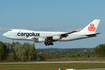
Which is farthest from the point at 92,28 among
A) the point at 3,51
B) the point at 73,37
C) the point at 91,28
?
the point at 3,51

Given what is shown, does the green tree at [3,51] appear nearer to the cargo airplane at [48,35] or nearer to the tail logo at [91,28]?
the cargo airplane at [48,35]

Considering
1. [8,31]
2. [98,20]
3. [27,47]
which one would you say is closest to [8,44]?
[27,47]

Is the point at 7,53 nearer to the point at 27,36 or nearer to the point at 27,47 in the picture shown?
the point at 27,47

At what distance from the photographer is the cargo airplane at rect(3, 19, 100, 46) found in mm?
56375

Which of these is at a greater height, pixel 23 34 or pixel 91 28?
pixel 91 28

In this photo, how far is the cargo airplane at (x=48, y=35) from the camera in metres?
56.4

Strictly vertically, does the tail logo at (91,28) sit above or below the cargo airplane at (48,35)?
above

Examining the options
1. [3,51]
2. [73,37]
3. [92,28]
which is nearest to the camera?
[73,37]

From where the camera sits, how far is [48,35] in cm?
5947

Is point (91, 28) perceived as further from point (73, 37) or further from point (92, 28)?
→ point (73, 37)

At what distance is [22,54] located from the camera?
348ft

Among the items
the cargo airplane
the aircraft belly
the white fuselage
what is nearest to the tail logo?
the cargo airplane

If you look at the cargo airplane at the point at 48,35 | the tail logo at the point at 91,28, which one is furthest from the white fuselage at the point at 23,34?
the tail logo at the point at 91,28

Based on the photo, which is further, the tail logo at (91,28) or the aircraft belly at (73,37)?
the tail logo at (91,28)
